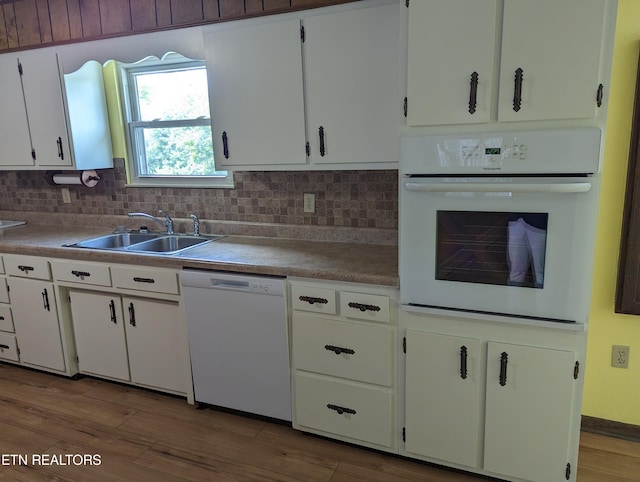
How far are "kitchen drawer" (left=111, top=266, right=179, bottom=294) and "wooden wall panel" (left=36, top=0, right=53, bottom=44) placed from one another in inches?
58.4

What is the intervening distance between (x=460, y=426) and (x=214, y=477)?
1.10m

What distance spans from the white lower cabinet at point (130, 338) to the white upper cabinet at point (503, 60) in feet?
5.57

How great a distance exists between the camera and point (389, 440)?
2.13 metres

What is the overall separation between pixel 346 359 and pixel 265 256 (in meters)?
0.66

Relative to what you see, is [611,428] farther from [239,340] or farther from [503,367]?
[239,340]

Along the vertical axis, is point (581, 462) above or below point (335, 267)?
below

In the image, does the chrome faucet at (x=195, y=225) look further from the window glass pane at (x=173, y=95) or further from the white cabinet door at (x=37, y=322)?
the white cabinet door at (x=37, y=322)

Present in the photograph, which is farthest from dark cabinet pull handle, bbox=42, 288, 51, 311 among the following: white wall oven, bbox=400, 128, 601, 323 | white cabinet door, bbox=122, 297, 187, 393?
white wall oven, bbox=400, 128, 601, 323

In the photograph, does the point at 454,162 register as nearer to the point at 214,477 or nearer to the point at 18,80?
the point at 214,477

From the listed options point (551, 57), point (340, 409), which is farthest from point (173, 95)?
point (551, 57)

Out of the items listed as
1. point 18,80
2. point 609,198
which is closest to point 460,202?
point 609,198

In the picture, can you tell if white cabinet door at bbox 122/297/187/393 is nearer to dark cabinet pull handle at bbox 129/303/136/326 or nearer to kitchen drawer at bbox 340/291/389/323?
dark cabinet pull handle at bbox 129/303/136/326

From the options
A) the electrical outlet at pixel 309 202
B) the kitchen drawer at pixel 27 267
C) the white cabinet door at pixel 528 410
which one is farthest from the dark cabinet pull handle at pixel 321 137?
the kitchen drawer at pixel 27 267

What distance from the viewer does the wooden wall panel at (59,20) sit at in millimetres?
2742
